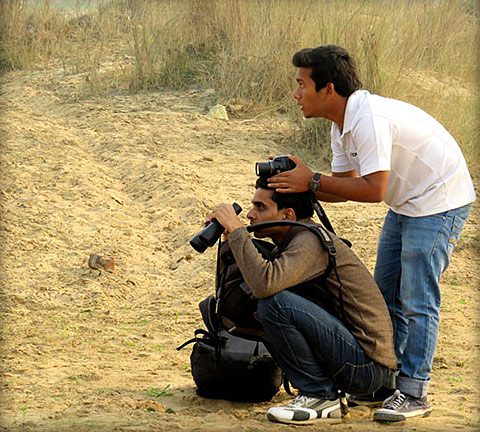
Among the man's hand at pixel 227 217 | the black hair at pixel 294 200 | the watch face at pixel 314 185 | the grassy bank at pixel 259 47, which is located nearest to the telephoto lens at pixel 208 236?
the man's hand at pixel 227 217

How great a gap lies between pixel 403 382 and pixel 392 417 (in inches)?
6.1

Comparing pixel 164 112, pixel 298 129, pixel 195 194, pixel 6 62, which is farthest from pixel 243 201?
pixel 6 62

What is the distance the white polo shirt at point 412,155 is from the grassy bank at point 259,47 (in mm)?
4874

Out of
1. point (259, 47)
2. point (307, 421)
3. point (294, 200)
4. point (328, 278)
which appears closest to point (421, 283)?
point (328, 278)

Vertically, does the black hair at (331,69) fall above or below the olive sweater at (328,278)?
above

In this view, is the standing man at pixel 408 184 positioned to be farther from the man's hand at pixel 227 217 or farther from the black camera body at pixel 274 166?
the man's hand at pixel 227 217

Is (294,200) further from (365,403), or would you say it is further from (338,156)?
(365,403)

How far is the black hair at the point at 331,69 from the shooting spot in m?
4.39

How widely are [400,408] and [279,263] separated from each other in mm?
838

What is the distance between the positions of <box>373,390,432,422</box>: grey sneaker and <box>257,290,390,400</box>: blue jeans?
119mm

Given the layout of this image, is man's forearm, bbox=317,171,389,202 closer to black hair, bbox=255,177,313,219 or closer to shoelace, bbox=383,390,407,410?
black hair, bbox=255,177,313,219

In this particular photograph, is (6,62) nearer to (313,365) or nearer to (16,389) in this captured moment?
(16,389)

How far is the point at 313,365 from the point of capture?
4.33 m

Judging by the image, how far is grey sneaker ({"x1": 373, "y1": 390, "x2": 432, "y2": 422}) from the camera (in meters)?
4.43
